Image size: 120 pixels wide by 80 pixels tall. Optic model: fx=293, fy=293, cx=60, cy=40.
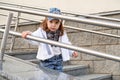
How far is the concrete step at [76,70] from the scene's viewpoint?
4179mm

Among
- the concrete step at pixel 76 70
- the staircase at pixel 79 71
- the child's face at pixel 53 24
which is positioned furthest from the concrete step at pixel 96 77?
the child's face at pixel 53 24

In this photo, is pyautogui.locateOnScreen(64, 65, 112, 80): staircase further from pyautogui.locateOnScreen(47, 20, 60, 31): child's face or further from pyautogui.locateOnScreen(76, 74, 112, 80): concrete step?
pyautogui.locateOnScreen(47, 20, 60, 31): child's face

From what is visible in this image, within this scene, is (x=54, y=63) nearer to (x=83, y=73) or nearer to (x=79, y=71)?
(x=79, y=71)

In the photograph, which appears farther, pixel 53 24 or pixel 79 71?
pixel 79 71

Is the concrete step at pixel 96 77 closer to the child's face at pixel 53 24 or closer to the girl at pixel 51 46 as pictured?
the girl at pixel 51 46

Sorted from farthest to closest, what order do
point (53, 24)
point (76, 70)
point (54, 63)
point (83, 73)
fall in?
point (83, 73) → point (76, 70) → point (54, 63) → point (53, 24)

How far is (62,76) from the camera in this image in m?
2.78

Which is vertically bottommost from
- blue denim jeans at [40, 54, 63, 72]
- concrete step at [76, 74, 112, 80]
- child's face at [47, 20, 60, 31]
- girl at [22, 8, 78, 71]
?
concrete step at [76, 74, 112, 80]

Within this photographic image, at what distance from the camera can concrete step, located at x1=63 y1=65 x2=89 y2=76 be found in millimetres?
4179

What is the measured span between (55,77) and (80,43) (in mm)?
2366

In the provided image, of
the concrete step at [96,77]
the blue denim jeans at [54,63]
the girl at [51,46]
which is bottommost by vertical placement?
the concrete step at [96,77]

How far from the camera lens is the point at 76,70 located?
4.36 metres

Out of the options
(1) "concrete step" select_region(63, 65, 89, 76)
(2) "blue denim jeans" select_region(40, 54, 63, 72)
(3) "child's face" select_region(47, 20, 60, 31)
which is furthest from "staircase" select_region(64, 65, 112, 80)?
(3) "child's face" select_region(47, 20, 60, 31)

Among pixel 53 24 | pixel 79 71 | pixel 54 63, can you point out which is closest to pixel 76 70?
pixel 79 71
